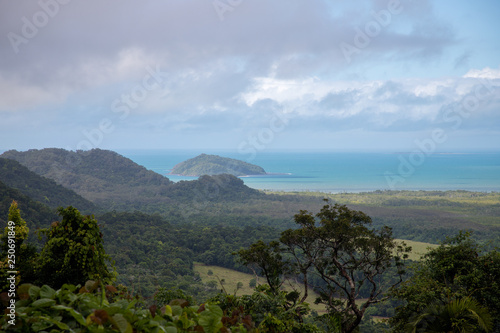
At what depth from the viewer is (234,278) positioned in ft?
69.5

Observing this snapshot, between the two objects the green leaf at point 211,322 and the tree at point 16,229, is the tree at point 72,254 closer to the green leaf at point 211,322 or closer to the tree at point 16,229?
the tree at point 16,229

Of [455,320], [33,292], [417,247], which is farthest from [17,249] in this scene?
[417,247]

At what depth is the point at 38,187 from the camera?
39156 mm

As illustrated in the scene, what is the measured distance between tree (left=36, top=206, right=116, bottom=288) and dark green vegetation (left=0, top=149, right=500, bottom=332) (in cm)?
2

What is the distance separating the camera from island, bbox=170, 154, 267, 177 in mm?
78375

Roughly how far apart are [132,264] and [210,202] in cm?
2703

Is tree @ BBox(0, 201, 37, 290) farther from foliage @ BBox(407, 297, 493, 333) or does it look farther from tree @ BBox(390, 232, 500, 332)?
tree @ BBox(390, 232, 500, 332)

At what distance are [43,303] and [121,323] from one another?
1.23 feet

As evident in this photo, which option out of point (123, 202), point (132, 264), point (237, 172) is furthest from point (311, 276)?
point (237, 172)

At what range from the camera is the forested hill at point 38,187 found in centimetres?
3681

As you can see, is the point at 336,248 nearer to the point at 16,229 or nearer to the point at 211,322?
the point at 16,229

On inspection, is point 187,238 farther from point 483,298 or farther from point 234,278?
point 483,298

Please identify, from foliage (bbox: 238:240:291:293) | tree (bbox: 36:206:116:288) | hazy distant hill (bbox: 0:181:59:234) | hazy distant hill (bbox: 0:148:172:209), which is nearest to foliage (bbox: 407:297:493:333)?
tree (bbox: 36:206:116:288)

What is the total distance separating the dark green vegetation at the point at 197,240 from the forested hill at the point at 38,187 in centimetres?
29
